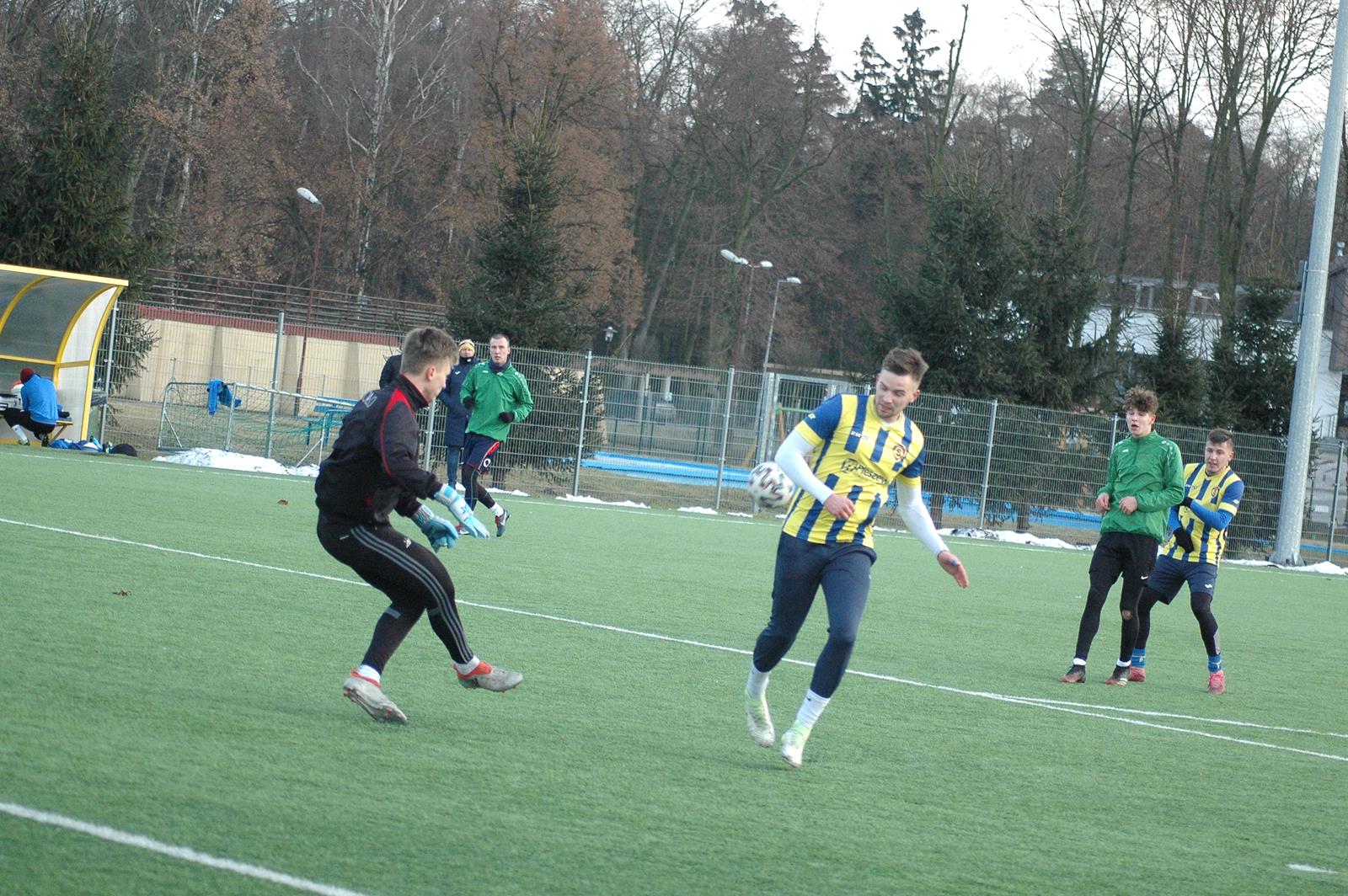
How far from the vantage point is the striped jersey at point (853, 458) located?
6.11m

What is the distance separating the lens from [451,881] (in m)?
3.90

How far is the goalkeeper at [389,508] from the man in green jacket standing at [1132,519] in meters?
4.99

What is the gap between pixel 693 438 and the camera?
80.4ft

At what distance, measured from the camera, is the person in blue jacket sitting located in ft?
71.4

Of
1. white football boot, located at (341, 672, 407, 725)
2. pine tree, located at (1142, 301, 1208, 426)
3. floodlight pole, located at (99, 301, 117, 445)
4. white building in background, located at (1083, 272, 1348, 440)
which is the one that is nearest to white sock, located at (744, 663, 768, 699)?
white football boot, located at (341, 672, 407, 725)

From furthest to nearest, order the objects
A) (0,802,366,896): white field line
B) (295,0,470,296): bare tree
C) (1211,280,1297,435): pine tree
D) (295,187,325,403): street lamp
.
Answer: (295,0,470,296): bare tree < (295,187,325,403): street lamp < (1211,280,1297,435): pine tree < (0,802,366,896): white field line

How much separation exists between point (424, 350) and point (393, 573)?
950mm

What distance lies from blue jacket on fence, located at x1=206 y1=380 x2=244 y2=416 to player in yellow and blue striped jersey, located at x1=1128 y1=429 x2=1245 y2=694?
1765 cm

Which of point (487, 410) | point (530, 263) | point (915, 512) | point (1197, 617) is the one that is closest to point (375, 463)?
point (915, 512)

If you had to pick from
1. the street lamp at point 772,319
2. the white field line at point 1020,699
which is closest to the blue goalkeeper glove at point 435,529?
the white field line at point 1020,699

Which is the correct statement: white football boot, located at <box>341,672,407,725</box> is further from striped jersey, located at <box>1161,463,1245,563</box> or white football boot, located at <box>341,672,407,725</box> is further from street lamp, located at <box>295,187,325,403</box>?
street lamp, located at <box>295,187,325,403</box>

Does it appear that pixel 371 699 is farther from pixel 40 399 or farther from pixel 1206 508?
pixel 40 399

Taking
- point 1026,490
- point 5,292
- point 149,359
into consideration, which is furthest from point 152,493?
point 1026,490

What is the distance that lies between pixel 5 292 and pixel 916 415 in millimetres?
14963
